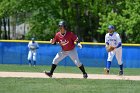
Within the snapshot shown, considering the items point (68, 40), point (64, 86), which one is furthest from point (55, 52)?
point (64, 86)

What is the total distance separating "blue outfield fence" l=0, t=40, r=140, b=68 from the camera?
26781 mm

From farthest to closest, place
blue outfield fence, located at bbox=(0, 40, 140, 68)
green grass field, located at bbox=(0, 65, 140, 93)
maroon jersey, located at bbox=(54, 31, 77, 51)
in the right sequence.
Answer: blue outfield fence, located at bbox=(0, 40, 140, 68) → maroon jersey, located at bbox=(54, 31, 77, 51) → green grass field, located at bbox=(0, 65, 140, 93)

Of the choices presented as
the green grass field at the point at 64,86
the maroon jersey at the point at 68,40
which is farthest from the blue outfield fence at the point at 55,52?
the green grass field at the point at 64,86

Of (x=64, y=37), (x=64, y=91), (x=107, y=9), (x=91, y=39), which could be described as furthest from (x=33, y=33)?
(x=64, y=91)

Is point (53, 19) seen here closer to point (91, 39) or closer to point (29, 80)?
point (91, 39)

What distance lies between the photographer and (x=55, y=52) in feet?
88.6

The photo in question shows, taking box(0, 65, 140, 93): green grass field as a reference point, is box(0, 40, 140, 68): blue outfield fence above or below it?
below

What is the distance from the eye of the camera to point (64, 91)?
10.5m

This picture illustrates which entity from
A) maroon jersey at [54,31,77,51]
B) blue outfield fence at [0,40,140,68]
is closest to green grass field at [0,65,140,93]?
maroon jersey at [54,31,77,51]

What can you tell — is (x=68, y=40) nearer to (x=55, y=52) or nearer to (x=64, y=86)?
(x=64, y=86)

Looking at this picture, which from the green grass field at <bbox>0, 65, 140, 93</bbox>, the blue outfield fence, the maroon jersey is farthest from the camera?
the blue outfield fence

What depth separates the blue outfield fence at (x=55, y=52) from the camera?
26.8 metres

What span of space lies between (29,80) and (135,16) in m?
22.3

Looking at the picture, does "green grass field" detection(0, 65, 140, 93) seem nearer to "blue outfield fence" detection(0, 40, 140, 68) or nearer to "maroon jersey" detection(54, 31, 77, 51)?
"maroon jersey" detection(54, 31, 77, 51)
